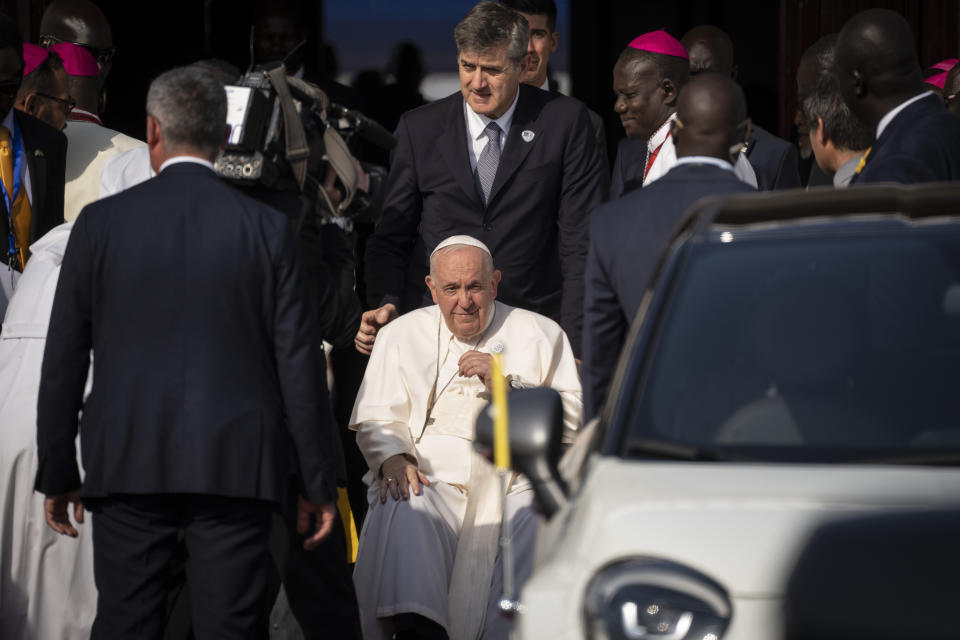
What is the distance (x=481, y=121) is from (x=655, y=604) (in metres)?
4.45

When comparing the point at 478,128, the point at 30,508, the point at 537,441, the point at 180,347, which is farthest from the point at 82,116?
the point at 537,441

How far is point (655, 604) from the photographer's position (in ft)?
9.50

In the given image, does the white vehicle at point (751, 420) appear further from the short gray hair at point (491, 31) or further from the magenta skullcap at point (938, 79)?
the magenta skullcap at point (938, 79)

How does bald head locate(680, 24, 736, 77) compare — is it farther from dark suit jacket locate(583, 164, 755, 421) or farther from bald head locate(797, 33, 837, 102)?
dark suit jacket locate(583, 164, 755, 421)

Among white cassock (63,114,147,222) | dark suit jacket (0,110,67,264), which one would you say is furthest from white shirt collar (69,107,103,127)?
dark suit jacket (0,110,67,264)

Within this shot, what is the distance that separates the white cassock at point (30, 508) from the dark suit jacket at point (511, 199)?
6.11 ft

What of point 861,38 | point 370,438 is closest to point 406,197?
point 370,438

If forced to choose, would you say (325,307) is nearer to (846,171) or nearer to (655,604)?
(846,171)

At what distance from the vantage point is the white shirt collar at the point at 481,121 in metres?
7.06

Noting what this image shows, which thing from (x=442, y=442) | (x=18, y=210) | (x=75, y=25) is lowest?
(x=442, y=442)

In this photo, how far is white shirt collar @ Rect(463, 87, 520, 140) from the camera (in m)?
7.06

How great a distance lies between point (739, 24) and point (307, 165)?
804 centimetres

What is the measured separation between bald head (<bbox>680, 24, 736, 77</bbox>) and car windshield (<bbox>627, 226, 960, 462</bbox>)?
493 centimetres

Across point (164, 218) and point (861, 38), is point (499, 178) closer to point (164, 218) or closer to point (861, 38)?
point (861, 38)
